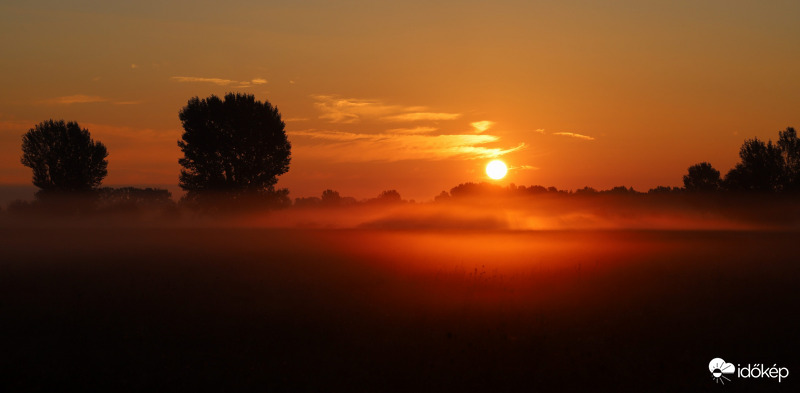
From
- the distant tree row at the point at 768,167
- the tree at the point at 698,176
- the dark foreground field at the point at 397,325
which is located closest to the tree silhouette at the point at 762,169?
the distant tree row at the point at 768,167

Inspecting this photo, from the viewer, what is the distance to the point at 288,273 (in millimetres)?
29484

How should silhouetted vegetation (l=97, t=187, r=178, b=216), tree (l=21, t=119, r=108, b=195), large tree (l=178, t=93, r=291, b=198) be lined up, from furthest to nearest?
silhouetted vegetation (l=97, t=187, r=178, b=216), tree (l=21, t=119, r=108, b=195), large tree (l=178, t=93, r=291, b=198)

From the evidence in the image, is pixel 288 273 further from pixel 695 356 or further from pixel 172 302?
pixel 695 356

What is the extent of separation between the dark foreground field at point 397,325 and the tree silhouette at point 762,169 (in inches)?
2841

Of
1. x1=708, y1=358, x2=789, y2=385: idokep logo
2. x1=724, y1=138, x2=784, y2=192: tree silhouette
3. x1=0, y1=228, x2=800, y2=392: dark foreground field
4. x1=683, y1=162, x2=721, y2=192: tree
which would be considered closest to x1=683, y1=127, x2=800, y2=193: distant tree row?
x1=724, y1=138, x2=784, y2=192: tree silhouette

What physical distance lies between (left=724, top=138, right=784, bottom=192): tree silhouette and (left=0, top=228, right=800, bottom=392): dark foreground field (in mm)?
72166

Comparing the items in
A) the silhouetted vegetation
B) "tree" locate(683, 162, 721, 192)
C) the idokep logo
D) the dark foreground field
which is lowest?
the idokep logo

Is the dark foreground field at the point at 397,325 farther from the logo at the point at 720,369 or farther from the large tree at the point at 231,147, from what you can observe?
the large tree at the point at 231,147

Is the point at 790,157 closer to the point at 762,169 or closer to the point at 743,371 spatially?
the point at 762,169

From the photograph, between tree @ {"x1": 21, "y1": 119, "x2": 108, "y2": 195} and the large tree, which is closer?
the large tree

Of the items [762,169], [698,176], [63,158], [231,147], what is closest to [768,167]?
[762,169]

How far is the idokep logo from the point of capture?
14.5 m

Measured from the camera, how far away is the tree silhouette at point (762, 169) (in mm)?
94125

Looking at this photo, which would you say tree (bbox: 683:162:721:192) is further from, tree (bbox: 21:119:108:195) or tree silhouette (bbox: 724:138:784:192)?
tree (bbox: 21:119:108:195)
